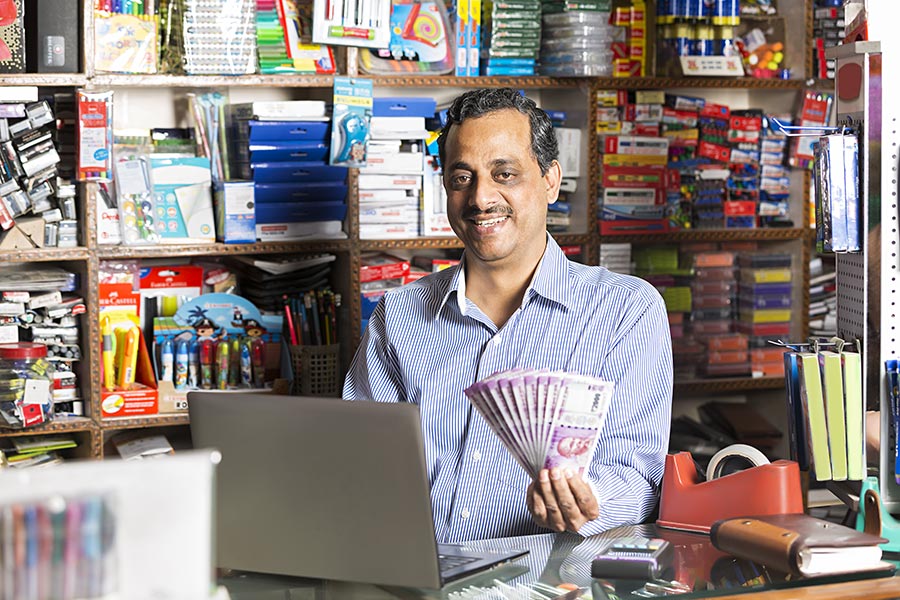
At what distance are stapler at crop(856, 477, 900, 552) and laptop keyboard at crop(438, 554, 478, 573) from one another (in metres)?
0.70

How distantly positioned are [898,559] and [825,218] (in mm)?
650

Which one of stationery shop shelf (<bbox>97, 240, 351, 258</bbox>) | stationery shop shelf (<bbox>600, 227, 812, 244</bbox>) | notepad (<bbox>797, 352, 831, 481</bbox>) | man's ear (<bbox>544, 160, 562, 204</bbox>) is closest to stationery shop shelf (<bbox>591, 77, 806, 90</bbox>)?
stationery shop shelf (<bbox>600, 227, 812, 244</bbox>)

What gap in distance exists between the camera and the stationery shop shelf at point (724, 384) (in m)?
4.02

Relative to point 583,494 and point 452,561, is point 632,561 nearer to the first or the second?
point 583,494

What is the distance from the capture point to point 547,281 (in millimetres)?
2361

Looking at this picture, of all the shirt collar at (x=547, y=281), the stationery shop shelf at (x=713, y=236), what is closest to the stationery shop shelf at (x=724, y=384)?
the stationery shop shelf at (x=713, y=236)

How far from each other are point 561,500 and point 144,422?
195 cm

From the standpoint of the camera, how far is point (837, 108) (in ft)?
7.32

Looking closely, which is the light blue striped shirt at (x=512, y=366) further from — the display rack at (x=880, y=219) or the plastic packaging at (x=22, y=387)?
the plastic packaging at (x=22, y=387)

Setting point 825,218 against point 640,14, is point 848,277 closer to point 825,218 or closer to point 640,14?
point 825,218

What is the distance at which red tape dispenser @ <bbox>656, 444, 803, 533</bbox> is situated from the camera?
1.90 m

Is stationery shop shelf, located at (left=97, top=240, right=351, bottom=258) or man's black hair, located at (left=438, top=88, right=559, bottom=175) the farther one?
stationery shop shelf, located at (left=97, top=240, right=351, bottom=258)

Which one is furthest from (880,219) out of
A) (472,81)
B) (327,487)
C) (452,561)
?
(472,81)

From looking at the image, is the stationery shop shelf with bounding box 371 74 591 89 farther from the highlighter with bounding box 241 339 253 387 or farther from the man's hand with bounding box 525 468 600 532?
the man's hand with bounding box 525 468 600 532
